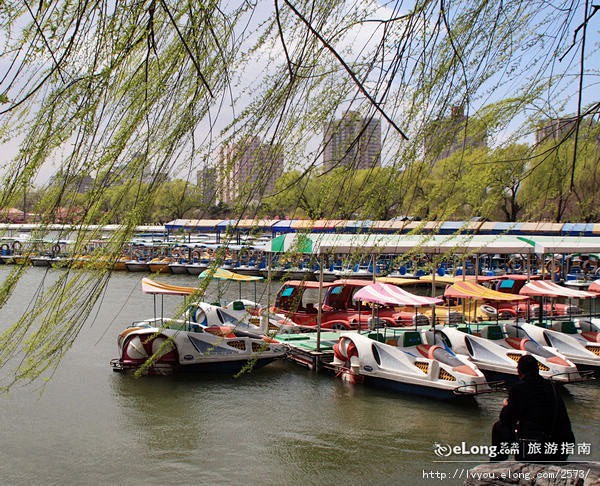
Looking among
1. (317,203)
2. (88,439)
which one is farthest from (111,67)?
(88,439)

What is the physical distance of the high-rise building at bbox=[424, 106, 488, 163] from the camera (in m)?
3.28

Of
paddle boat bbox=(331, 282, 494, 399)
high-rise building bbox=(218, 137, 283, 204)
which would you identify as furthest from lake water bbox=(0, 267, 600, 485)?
high-rise building bbox=(218, 137, 283, 204)

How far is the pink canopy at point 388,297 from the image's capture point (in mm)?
14242

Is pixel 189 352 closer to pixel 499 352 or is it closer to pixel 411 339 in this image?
pixel 411 339

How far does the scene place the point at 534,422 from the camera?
4734 millimetres

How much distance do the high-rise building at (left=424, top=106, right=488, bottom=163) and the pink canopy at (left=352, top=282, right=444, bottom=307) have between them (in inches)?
422

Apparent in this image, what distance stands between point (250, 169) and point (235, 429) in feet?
28.1

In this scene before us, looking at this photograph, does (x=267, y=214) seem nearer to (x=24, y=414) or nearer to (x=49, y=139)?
(x=49, y=139)

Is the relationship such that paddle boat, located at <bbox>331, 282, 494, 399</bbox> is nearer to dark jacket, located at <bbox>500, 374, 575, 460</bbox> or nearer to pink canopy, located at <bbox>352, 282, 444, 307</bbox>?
pink canopy, located at <bbox>352, 282, 444, 307</bbox>

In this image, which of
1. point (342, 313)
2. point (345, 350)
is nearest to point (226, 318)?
point (342, 313)

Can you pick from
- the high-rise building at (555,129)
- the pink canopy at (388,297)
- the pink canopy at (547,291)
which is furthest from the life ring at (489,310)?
the high-rise building at (555,129)

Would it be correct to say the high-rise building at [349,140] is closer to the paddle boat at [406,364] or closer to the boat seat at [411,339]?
the paddle boat at [406,364]

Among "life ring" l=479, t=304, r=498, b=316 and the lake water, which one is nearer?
the lake water

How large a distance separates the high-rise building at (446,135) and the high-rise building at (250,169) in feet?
2.86
